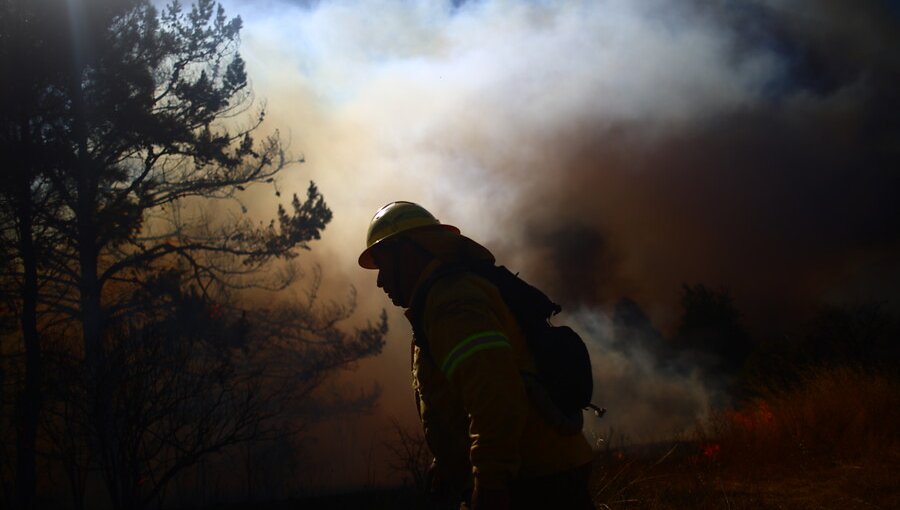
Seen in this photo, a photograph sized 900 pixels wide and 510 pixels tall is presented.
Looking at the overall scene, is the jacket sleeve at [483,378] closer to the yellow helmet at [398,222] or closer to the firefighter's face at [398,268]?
the firefighter's face at [398,268]

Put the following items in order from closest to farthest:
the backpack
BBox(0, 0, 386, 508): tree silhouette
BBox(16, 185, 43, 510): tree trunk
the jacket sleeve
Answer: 1. the jacket sleeve
2. the backpack
3. BBox(16, 185, 43, 510): tree trunk
4. BBox(0, 0, 386, 508): tree silhouette

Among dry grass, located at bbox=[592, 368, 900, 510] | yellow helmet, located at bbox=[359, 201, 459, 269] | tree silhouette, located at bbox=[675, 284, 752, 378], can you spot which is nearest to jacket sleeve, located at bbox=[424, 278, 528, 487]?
yellow helmet, located at bbox=[359, 201, 459, 269]

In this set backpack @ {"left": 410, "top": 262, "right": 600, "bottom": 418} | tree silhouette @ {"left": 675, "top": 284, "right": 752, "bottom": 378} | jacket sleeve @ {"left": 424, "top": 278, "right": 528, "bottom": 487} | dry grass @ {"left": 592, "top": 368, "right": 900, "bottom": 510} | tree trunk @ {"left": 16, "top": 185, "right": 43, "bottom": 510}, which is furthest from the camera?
tree silhouette @ {"left": 675, "top": 284, "right": 752, "bottom": 378}

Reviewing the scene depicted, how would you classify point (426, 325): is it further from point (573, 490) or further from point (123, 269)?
point (123, 269)

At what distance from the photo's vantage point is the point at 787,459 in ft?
29.3

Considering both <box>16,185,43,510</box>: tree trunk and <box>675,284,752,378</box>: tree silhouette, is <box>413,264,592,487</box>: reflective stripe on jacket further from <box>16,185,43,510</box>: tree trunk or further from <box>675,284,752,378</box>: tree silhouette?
<box>675,284,752,378</box>: tree silhouette

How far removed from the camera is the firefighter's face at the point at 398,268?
3.04 metres

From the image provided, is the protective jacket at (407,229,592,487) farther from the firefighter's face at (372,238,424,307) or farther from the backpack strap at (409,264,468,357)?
the firefighter's face at (372,238,424,307)

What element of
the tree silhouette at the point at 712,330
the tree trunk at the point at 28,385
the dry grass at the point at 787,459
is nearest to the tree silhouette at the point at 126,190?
the tree trunk at the point at 28,385

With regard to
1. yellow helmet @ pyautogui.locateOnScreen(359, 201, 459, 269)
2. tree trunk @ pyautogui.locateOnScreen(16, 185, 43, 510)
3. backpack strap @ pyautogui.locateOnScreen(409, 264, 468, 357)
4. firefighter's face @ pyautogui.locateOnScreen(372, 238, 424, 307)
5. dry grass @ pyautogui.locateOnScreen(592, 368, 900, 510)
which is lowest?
dry grass @ pyautogui.locateOnScreen(592, 368, 900, 510)

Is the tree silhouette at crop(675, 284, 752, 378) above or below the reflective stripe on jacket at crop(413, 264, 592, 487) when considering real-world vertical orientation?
above

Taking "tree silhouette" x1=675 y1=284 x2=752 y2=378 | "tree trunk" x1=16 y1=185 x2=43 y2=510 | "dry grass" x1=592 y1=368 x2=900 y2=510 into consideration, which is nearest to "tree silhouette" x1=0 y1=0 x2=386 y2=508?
"tree trunk" x1=16 y1=185 x2=43 y2=510

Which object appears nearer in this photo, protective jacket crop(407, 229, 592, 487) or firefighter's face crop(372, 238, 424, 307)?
protective jacket crop(407, 229, 592, 487)

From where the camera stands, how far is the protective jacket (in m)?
2.44
